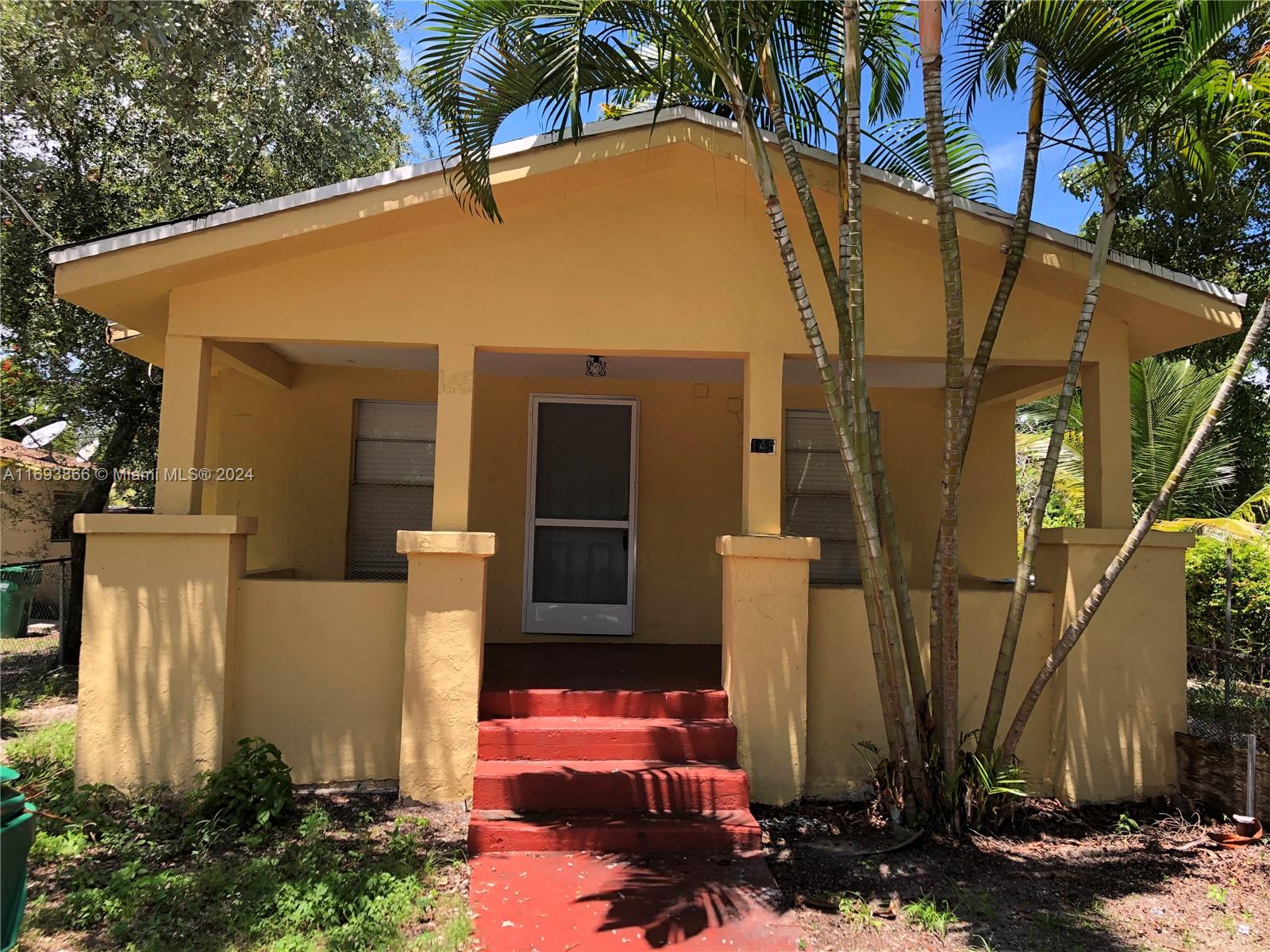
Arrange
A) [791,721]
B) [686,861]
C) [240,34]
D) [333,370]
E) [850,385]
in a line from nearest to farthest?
[686,861] → [850,385] → [791,721] → [240,34] → [333,370]

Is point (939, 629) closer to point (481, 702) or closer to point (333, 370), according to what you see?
point (481, 702)

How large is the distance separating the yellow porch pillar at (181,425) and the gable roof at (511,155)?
68cm

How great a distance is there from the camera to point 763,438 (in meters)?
5.73

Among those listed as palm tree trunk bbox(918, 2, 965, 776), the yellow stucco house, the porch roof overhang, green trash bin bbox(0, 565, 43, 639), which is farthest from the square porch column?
green trash bin bbox(0, 565, 43, 639)

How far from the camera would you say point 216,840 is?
484 centimetres

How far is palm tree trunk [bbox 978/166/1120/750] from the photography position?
16.8 feet

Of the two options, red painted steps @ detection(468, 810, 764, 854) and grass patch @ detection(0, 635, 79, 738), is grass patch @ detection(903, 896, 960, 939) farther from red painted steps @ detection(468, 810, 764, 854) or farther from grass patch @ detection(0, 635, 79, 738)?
grass patch @ detection(0, 635, 79, 738)

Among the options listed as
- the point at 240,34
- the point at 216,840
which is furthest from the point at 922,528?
the point at 240,34

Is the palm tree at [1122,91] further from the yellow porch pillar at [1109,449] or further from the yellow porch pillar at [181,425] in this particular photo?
the yellow porch pillar at [181,425]

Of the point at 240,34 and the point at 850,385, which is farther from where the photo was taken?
the point at 240,34

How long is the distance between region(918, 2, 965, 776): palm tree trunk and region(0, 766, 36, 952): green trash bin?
4477mm

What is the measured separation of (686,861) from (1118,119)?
494 cm

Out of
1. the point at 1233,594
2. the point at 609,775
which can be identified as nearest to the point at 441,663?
the point at 609,775

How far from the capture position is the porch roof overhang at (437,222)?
5246mm
